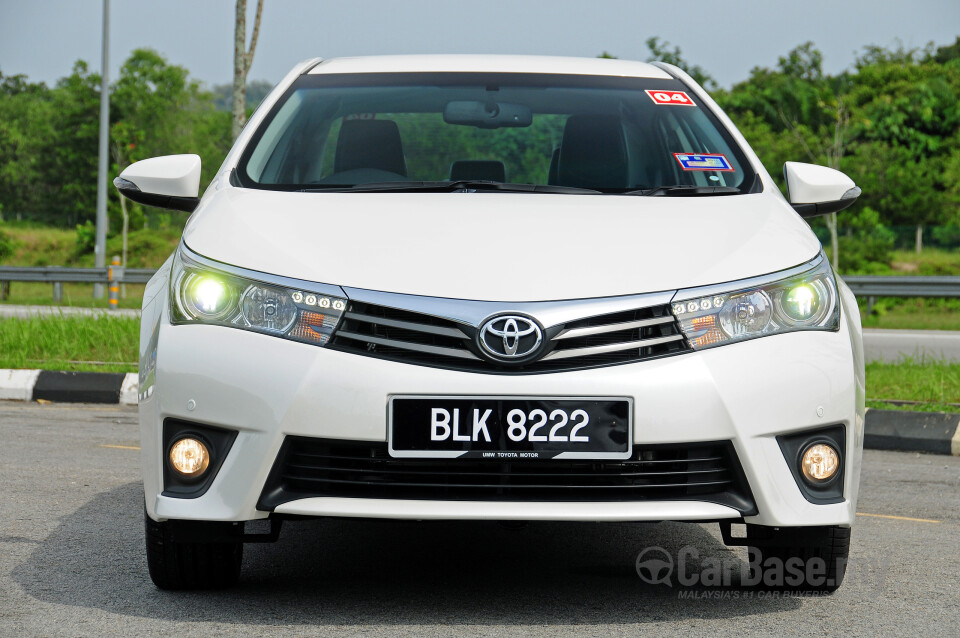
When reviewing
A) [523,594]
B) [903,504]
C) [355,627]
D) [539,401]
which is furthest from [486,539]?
[903,504]

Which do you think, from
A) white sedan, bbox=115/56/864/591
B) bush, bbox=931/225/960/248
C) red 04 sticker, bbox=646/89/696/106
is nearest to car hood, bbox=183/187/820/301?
white sedan, bbox=115/56/864/591

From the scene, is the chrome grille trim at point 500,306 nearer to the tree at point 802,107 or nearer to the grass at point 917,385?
the grass at point 917,385

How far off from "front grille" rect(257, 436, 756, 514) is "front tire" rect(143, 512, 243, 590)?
1.12ft

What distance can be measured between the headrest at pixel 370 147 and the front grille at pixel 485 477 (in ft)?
4.32

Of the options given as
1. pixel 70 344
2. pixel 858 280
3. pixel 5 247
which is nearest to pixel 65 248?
pixel 5 247

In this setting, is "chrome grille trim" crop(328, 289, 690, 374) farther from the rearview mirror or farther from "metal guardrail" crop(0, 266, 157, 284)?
"metal guardrail" crop(0, 266, 157, 284)

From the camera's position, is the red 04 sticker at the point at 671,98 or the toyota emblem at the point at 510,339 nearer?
the toyota emblem at the point at 510,339

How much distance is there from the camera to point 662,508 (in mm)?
2928

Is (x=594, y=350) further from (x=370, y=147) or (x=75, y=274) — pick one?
(x=75, y=274)

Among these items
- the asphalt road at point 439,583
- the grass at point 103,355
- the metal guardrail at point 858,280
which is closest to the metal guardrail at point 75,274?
the metal guardrail at point 858,280

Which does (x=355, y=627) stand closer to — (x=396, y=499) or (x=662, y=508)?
(x=396, y=499)

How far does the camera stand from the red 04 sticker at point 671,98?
428 centimetres

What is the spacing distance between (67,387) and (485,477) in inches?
240

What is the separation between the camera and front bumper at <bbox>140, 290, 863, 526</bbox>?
9.34 feet
